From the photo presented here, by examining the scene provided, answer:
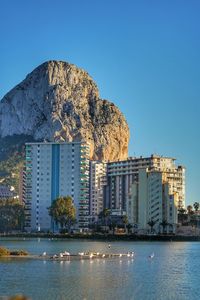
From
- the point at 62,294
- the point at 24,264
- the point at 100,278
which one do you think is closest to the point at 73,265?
the point at 24,264

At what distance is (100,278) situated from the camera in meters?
70.6

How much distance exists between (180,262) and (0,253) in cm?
2820

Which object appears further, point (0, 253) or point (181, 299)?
point (0, 253)

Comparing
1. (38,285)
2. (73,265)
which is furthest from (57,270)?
(38,285)

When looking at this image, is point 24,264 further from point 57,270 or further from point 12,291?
point 12,291

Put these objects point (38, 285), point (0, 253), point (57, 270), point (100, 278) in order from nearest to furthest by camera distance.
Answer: point (38, 285), point (100, 278), point (57, 270), point (0, 253)

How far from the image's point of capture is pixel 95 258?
336ft

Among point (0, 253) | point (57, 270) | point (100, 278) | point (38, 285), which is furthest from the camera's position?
point (0, 253)

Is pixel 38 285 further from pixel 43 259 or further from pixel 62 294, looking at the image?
pixel 43 259

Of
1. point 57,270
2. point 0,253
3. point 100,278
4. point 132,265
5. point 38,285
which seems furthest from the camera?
point 0,253

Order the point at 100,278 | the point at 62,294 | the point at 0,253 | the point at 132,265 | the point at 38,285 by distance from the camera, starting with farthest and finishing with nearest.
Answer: the point at 0,253 → the point at 132,265 → the point at 100,278 → the point at 38,285 → the point at 62,294

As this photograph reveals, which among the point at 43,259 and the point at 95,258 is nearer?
the point at 43,259

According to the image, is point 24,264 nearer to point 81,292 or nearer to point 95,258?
point 95,258

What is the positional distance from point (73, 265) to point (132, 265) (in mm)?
9778
